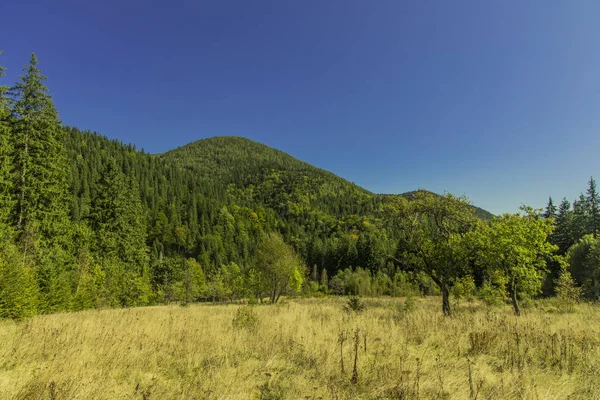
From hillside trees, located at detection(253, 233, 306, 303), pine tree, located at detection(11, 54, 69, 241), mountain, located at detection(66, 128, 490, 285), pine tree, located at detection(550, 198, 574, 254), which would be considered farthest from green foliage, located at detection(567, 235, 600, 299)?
mountain, located at detection(66, 128, 490, 285)

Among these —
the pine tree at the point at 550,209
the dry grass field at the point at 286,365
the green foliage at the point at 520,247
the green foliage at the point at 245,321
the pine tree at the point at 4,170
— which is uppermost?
the pine tree at the point at 550,209

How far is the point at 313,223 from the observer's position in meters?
169

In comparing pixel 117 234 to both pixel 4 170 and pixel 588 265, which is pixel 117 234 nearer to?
pixel 4 170

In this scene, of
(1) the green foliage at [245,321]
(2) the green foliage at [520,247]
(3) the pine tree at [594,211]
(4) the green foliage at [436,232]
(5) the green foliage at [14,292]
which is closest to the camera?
(1) the green foliage at [245,321]

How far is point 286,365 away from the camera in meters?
5.20

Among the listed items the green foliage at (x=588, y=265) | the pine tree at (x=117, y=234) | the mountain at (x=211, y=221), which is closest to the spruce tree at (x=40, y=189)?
the pine tree at (x=117, y=234)

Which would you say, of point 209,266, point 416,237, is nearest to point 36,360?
point 416,237

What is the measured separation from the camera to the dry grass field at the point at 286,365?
13.0 ft

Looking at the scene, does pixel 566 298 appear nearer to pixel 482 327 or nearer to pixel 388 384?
pixel 482 327

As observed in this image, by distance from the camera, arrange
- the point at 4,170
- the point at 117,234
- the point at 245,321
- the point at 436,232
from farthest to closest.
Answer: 1. the point at 117,234
2. the point at 436,232
3. the point at 4,170
4. the point at 245,321

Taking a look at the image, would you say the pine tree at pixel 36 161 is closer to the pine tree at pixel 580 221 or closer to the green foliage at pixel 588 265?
the green foliage at pixel 588 265

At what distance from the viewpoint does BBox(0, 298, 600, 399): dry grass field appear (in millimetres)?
3969

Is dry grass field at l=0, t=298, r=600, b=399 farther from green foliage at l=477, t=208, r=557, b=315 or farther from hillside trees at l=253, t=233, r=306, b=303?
hillside trees at l=253, t=233, r=306, b=303

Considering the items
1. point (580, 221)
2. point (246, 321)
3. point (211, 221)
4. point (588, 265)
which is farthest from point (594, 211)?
point (211, 221)
